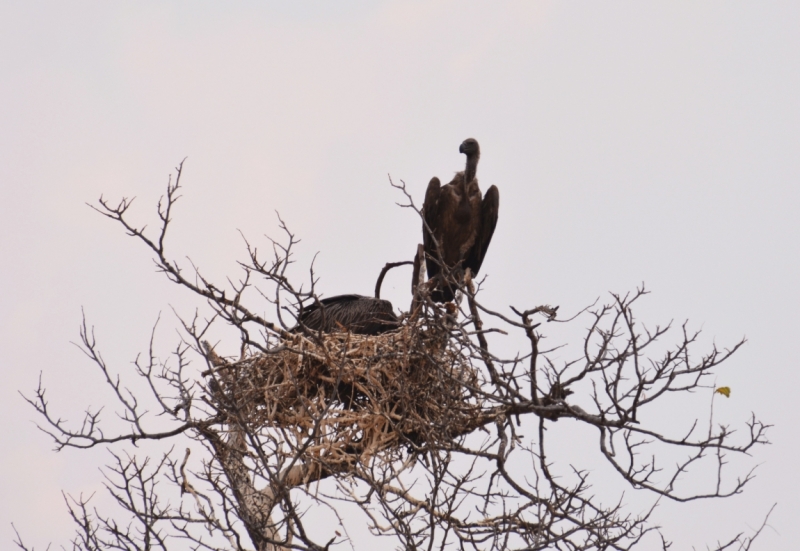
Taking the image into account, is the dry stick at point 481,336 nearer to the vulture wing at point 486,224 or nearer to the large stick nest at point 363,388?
the large stick nest at point 363,388

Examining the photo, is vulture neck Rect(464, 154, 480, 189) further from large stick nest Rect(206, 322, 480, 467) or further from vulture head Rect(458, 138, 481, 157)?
large stick nest Rect(206, 322, 480, 467)

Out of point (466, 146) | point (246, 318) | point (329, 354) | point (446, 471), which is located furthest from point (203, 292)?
point (466, 146)

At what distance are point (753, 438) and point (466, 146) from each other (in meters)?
4.58

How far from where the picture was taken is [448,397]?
218 inches

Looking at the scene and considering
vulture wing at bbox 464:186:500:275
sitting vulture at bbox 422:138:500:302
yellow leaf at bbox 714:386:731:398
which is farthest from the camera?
vulture wing at bbox 464:186:500:275

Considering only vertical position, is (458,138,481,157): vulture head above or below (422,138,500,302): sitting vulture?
above

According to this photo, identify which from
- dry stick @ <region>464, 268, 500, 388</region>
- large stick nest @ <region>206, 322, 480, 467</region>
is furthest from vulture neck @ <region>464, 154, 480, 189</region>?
large stick nest @ <region>206, 322, 480, 467</region>

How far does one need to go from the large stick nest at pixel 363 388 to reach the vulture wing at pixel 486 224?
260 centimetres

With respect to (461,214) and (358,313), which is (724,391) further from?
(461,214)

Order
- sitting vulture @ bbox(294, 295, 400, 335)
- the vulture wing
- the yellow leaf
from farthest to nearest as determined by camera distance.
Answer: the vulture wing → sitting vulture @ bbox(294, 295, 400, 335) → the yellow leaf

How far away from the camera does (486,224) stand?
912 cm

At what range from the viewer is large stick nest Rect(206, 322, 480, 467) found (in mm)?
5742

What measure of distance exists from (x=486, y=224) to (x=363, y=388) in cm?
341

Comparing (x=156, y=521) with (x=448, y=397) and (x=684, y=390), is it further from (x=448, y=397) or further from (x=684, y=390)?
(x=684, y=390)
